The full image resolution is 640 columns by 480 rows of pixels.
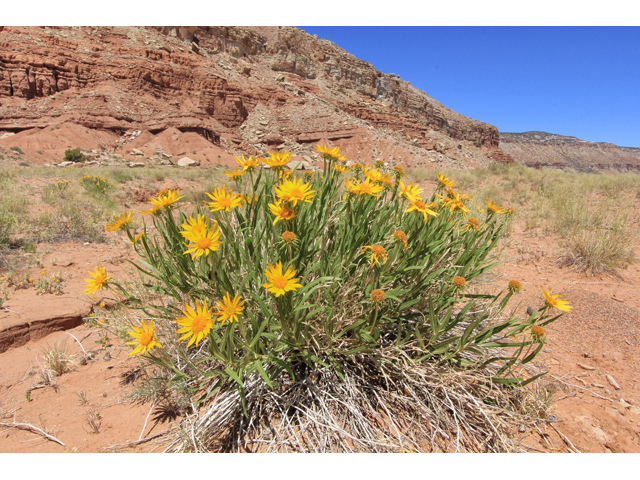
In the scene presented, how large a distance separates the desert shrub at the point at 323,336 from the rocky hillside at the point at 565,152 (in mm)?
102723

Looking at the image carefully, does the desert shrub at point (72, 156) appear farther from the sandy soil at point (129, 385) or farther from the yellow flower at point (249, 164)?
the yellow flower at point (249, 164)

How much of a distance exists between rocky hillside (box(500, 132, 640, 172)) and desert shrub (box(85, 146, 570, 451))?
103 m

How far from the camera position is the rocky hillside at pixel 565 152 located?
89.7 meters

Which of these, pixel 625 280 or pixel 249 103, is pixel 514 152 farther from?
pixel 625 280

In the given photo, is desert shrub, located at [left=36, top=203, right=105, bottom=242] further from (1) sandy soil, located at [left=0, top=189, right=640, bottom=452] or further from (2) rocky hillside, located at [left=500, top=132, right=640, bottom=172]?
(2) rocky hillside, located at [left=500, top=132, right=640, bottom=172]

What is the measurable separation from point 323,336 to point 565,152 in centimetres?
12105

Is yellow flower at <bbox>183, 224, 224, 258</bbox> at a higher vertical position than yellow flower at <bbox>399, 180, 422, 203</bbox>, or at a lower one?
lower

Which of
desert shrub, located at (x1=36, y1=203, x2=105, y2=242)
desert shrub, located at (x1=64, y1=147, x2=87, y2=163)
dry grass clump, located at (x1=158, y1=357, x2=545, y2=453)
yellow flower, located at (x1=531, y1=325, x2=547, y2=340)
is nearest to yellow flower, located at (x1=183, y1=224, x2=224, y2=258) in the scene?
dry grass clump, located at (x1=158, y1=357, x2=545, y2=453)

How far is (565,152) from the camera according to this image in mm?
94000

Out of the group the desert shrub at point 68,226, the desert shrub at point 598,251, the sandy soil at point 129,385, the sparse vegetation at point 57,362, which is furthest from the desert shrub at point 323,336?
the desert shrub at point 68,226

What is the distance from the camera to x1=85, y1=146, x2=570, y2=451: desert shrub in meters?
1.56

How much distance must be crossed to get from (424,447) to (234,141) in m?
32.1

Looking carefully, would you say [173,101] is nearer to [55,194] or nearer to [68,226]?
[55,194]

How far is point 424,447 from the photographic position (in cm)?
164
